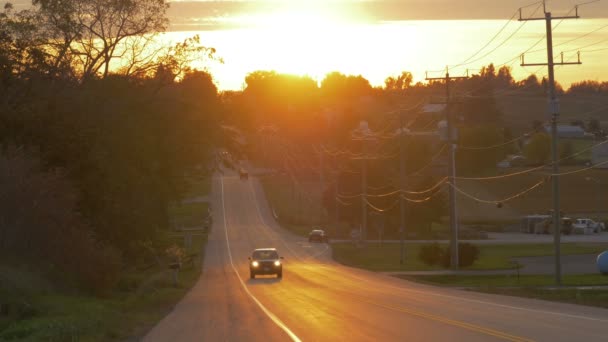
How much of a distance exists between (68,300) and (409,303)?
10.4 metres

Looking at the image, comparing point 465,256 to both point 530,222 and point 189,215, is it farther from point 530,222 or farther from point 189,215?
point 189,215

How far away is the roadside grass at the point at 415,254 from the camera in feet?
198

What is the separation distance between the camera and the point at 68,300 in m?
25.7

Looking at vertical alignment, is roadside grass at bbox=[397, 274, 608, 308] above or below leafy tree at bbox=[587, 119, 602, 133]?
below

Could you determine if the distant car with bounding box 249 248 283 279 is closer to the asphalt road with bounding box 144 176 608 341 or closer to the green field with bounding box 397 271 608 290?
the asphalt road with bounding box 144 176 608 341

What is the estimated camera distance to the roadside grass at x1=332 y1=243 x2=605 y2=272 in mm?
60375

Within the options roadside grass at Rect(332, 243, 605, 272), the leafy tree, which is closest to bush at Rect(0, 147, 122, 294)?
roadside grass at Rect(332, 243, 605, 272)

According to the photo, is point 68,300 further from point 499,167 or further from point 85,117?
point 499,167

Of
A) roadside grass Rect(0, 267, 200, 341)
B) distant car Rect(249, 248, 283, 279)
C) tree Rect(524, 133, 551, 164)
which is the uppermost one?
tree Rect(524, 133, 551, 164)

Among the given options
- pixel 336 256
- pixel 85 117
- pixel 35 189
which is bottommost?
pixel 336 256

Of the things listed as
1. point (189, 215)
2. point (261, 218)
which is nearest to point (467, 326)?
point (261, 218)

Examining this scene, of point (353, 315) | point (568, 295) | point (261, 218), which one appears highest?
point (261, 218)

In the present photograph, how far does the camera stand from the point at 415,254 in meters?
72.8

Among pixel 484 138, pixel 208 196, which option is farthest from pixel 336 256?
pixel 484 138
